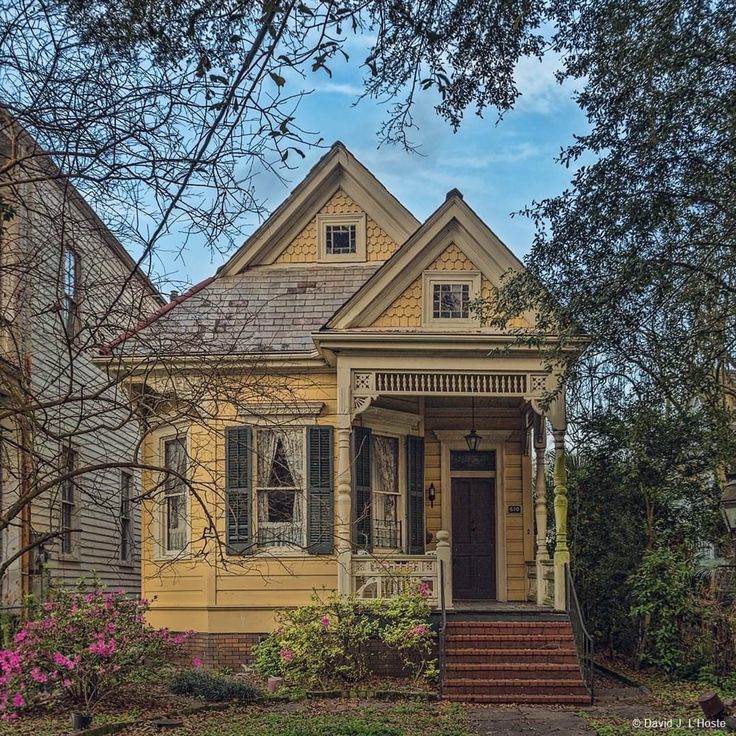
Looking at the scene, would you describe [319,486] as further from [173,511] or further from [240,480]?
[173,511]

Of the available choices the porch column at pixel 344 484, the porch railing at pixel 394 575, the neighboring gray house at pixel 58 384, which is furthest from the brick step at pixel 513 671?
the neighboring gray house at pixel 58 384

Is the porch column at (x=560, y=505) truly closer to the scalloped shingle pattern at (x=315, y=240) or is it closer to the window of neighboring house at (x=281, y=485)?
the window of neighboring house at (x=281, y=485)

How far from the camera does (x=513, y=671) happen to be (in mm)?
12898

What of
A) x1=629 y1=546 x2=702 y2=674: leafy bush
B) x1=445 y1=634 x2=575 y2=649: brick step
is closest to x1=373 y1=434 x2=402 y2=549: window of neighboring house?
x1=445 y1=634 x2=575 y2=649: brick step

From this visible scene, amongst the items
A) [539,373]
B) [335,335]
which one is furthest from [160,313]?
[539,373]

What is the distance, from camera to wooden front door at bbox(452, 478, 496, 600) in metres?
17.2

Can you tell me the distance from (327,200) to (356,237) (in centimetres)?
87

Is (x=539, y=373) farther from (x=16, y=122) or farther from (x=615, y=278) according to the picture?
(x=16, y=122)

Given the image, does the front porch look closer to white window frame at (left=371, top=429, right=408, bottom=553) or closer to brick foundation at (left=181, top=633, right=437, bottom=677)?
white window frame at (left=371, top=429, right=408, bottom=553)

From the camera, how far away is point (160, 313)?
26.0 feet

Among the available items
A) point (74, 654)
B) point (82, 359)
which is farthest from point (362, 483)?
point (82, 359)

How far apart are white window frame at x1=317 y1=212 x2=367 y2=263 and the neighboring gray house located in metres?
4.13

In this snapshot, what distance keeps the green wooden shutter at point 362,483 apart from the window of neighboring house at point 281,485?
0.84 meters

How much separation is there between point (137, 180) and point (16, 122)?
87 centimetres
